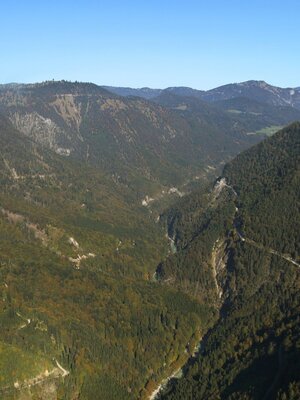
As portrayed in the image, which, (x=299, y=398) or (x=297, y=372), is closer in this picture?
(x=299, y=398)

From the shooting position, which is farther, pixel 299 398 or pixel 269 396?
pixel 269 396
